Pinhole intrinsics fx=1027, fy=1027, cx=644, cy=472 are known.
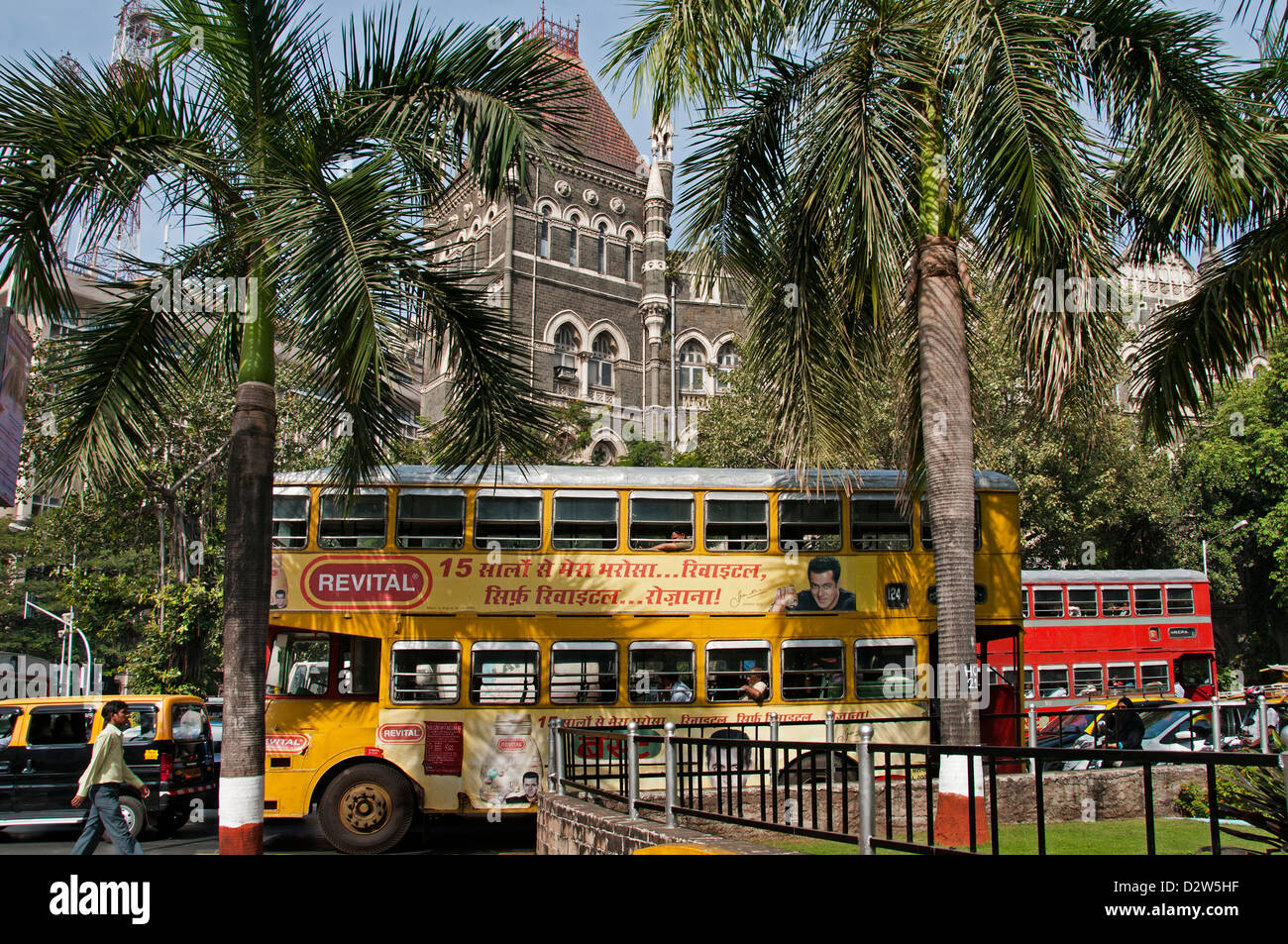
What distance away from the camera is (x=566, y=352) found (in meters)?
54.8

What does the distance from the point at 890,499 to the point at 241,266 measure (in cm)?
935

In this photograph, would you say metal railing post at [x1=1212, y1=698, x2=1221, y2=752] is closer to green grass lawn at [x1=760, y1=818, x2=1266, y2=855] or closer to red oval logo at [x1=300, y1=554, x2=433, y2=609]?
green grass lawn at [x1=760, y1=818, x2=1266, y2=855]

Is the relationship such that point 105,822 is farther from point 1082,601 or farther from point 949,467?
point 1082,601

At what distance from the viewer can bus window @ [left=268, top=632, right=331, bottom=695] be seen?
13.5m

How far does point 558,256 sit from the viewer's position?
54.8 meters

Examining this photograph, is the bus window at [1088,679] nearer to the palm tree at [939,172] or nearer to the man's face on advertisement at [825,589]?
the man's face on advertisement at [825,589]

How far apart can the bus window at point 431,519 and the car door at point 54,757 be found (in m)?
5.86

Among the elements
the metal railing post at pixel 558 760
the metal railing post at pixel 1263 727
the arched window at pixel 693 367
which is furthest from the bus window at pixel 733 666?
the arched window at pixel 693 367

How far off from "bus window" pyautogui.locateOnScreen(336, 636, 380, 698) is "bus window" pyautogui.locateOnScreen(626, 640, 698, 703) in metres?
3.38

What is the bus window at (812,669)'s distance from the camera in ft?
46.4

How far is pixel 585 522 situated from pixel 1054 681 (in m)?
17.2

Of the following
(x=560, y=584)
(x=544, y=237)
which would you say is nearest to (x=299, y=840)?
(x=560, y=584)

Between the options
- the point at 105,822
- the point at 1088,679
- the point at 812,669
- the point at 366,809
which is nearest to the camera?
the point at 105,822
